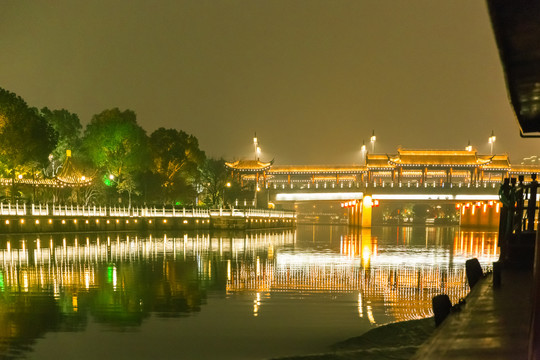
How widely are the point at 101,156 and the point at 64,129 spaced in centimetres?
1011

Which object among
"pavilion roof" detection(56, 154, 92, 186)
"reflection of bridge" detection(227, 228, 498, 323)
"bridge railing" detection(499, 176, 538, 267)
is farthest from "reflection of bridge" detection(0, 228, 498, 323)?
"pavilion roof" detection(56, 154, 92, 186)

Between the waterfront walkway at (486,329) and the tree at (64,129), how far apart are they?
5852cm

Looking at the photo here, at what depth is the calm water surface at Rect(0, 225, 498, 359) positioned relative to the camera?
10.6 meters

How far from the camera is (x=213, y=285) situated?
18.2 m

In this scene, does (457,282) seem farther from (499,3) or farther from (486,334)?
(499,3)

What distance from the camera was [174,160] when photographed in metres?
62.9

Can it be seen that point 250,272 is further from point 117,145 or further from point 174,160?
point 174,160

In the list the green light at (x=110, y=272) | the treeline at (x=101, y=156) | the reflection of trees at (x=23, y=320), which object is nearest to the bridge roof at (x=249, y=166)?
the treeline at (x=101, y=156)

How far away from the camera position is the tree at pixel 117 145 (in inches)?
2233

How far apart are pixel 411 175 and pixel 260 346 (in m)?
76.8

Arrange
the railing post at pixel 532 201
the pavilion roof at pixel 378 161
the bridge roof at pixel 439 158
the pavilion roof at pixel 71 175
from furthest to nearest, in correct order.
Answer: the pavilion roof at pixel 378 161
the bridge roof at pixel 439 158
the pavilion roof at pixel 71 175
the railing post at pixel 532 201

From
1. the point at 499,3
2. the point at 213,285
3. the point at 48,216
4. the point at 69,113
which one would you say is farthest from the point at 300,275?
the point at 69,113

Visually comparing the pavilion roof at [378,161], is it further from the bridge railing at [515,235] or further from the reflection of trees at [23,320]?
the reflection of trees at [23,320]

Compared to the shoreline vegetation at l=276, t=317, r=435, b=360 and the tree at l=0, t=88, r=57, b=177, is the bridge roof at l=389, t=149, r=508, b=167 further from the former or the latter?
the shoreline vegetation at l=276, t=317, r=435, b=360
